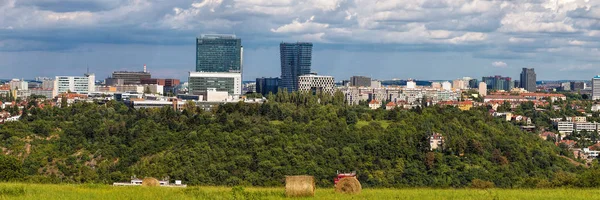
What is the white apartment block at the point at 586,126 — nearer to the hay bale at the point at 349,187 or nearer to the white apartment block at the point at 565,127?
the white apartment block at the point at 565,127

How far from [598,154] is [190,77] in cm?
9595

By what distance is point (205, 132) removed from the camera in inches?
2539

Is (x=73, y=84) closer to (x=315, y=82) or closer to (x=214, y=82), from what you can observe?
→ (x=214, y=82)

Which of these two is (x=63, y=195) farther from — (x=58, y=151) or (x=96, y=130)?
(x=96, y=130)

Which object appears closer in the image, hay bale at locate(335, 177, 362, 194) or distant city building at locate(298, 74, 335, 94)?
hay bale at locate(335, 177, 362, 194)

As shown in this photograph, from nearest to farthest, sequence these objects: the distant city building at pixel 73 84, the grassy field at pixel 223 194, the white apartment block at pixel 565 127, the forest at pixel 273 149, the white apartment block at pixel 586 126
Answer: the grassy field at pixel 223 194, the forest at pixel 273 149, the white apartment block at pixel 565 127, the white apartment block at pixel 586 126, the distant city building at pixel 73 84

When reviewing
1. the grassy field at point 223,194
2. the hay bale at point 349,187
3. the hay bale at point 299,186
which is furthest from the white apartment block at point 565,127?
the hay bale at point 299,186

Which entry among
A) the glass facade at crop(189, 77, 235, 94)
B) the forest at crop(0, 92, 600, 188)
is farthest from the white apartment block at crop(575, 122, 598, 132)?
Answer: the glass facade at crop(189, 77, 235, 94)

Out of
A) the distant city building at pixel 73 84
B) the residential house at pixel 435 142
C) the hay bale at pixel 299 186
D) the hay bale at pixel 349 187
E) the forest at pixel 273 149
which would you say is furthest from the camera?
the distant city building at pixel 73 84

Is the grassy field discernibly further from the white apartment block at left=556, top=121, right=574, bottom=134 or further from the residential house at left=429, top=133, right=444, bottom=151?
the white apartment block at left=556, top=121, right=574, bottom=134

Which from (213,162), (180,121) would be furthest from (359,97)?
(213,162)

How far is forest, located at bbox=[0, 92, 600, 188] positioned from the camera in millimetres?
57125

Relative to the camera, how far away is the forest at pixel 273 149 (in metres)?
57.1

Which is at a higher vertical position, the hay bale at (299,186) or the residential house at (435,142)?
the hay bale at (299,186)
